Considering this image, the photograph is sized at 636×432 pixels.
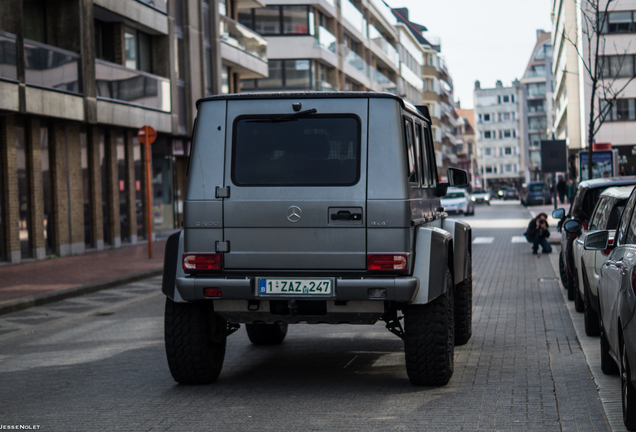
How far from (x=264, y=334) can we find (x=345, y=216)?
110 inches

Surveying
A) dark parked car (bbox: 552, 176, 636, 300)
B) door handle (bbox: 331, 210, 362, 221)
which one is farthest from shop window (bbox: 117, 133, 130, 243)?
door handle (bbox: 331, 210, 362, 221)

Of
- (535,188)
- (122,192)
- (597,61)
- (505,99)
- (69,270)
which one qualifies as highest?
(505,99)

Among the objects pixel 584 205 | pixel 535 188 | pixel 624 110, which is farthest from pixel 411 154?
pixel 535 188

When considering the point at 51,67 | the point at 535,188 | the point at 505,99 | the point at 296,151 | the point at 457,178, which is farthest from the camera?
the point at 505,99

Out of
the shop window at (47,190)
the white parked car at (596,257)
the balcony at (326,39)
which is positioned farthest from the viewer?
the balcony at (326,39)

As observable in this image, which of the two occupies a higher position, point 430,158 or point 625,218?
point 430,158

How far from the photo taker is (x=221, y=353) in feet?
23.2

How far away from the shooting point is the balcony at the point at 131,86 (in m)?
24.7

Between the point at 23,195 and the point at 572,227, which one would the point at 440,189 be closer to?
the point at 572,227

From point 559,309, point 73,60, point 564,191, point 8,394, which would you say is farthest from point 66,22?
point 564,191

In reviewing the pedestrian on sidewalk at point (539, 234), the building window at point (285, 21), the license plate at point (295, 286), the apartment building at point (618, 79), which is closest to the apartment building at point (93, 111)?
the pedestrian on sidewalk at point (539, 234)

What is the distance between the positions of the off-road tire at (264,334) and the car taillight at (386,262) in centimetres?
265

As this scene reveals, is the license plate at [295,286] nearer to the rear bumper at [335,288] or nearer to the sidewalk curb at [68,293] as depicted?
the rear bumper at [335,288]

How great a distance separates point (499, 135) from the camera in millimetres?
165625
